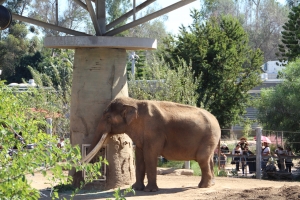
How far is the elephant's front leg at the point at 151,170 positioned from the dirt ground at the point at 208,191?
0.17m

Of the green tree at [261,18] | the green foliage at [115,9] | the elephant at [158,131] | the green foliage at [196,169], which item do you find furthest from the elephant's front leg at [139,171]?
the green tree at [261,18]

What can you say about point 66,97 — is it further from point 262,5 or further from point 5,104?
point 262,5

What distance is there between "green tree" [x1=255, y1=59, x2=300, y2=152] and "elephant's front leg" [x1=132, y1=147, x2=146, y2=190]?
9.20 m

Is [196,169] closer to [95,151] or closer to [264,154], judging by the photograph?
[264,154]

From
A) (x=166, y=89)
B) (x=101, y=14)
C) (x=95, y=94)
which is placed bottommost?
(x=95, y=94)

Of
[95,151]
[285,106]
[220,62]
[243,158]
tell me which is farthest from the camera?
[220,62]

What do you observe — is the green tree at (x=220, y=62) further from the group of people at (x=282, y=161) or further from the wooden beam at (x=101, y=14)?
the wooden beam at (x=101, y=14)

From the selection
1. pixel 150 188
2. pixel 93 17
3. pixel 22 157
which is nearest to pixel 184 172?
pixel 150 188

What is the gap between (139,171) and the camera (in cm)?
1340

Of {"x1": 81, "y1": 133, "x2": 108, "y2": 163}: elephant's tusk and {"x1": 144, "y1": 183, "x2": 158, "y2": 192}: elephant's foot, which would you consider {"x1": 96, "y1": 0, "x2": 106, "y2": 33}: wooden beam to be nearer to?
{"x1": 81, "y1": 133, "x2": 108, "y2": 163}: elephant's tusk

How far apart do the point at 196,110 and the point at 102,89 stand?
1978 millimetres

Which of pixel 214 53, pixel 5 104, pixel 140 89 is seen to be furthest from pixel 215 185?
pixel 214 53

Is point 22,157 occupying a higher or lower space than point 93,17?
lower

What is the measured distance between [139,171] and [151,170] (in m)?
0.32
